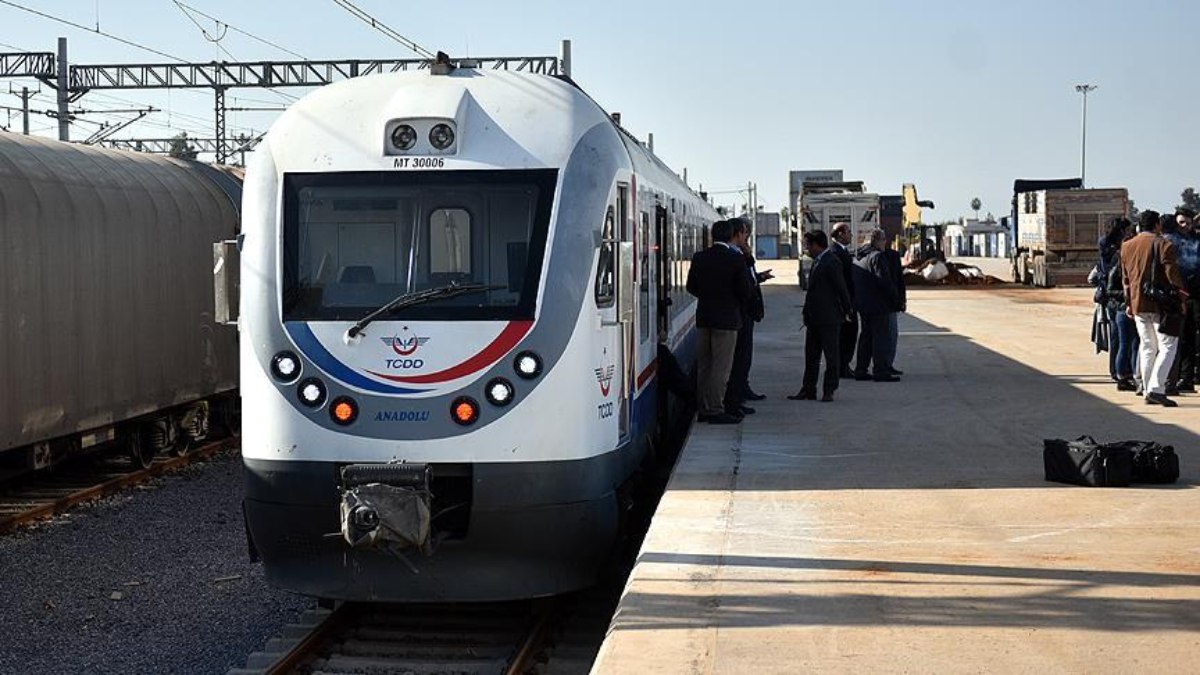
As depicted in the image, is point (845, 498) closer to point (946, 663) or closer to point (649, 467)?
point (649, 467)

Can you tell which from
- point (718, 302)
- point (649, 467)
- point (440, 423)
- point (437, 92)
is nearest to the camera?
point (440, 423)

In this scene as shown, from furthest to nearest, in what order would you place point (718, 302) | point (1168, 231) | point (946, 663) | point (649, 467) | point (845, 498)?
point (1168, 231)
point (718, 302)
point (649, 467)
point (845, 498)
point (946, 663)

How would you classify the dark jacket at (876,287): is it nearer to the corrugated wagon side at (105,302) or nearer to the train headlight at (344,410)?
the corrugated wagon side at (105,302)

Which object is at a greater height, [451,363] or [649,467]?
[451,363]

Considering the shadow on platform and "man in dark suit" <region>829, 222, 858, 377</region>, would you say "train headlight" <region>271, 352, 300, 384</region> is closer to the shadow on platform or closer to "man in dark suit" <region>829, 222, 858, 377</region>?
the shadow on platform

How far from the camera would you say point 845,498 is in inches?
387

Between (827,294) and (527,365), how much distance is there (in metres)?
6.77

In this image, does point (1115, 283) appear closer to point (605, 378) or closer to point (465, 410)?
point (605, 378)

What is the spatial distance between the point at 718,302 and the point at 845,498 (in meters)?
3.16

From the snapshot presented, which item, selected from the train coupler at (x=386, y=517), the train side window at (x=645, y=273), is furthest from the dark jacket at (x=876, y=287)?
the train coupler at (x=386, y=517)

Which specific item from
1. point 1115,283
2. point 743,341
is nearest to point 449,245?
point 743,341

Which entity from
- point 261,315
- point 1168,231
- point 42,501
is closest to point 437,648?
point 261,315

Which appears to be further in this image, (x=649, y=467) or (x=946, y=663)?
(x=649, y=467)

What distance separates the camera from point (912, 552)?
8.09 metres
